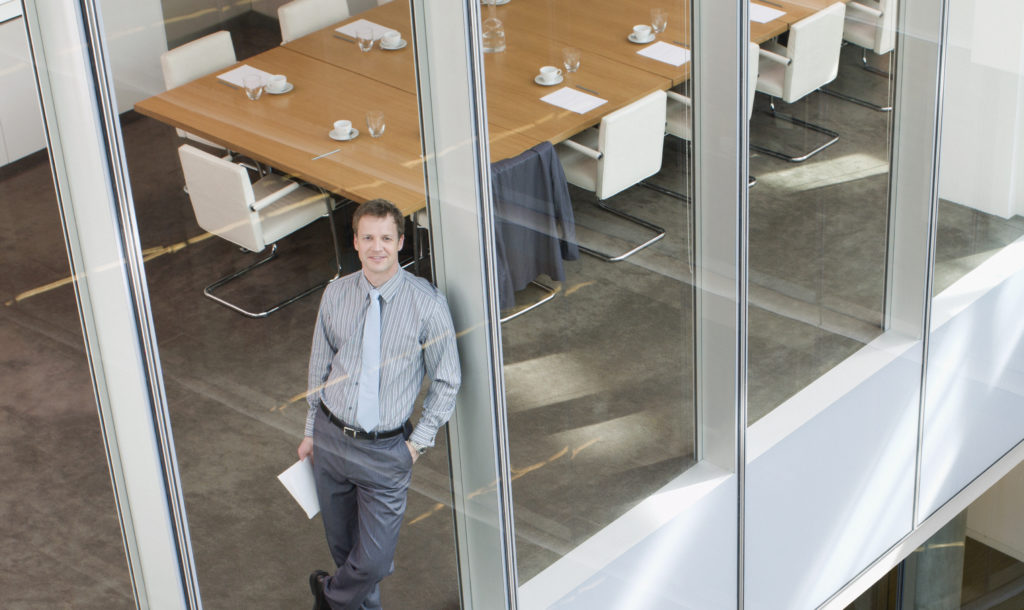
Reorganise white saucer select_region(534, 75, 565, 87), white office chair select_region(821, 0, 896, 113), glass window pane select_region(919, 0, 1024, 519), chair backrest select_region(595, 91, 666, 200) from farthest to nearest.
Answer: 1. glass window pane select_region(919, 0, 1024, 519)
2. white office chair select_region(821, 0, 896, 113)
3. chair backrest select_region(595, 91, 666, 200)
4. white saucer select_region(534, 75, 565, 87)

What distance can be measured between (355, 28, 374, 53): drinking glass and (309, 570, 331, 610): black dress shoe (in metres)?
1.74

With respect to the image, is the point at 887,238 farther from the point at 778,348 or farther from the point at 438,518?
the point at 438,518

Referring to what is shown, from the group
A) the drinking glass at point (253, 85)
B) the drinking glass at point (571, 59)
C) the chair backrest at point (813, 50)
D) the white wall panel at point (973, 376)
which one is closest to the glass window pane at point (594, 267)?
the drinking glass at point (571, 59)

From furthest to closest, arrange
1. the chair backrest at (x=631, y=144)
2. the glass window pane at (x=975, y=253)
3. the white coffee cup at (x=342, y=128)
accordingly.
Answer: the glass window pane at (x=975, y=253) < the chair backrest at (x=631, y=144) < the white coffee cup at (x=342, y=128)

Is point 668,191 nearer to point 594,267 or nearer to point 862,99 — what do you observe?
point 594,267

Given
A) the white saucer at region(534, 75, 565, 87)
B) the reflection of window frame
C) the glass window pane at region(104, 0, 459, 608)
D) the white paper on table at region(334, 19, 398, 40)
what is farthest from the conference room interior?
the reflection of window frame

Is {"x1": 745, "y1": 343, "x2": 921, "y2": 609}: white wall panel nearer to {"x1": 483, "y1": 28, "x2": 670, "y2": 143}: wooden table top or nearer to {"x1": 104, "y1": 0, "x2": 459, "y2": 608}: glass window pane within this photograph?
{"x1": 483, "y1": 28, "x2": 670, "y2": 143}: wooden table top

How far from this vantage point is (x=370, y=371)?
12.3 feet

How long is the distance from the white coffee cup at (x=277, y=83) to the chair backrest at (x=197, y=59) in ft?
0.40

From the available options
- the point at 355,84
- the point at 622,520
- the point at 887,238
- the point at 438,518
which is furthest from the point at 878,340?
the point at 355,84

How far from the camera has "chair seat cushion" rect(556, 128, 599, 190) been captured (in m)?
4.05

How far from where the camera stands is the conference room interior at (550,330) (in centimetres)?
334

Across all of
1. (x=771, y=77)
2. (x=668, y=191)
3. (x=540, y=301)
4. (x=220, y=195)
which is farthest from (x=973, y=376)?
(x=220, y=195)

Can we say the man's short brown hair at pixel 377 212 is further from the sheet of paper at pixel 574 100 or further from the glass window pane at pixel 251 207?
the sheet of paper at pixel 574 100
